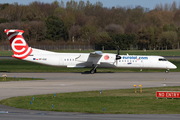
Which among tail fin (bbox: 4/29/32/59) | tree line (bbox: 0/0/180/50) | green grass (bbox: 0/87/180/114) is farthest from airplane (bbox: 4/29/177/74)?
tree line (bbox: 0/0/180/50)

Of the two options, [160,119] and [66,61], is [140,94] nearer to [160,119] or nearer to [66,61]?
[160,119]

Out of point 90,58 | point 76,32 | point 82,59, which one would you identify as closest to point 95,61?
point 90,58

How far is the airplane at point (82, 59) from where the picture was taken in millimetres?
40281

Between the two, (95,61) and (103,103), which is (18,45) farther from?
(103,103)

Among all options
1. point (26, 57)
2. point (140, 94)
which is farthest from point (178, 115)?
point (26, 57)

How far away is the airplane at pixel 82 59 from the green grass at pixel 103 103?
1653cm

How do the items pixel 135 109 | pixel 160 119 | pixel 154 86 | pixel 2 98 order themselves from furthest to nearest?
pixel 154 86 < pixel 2 98 < pixel 135 109 < pixel 160 119

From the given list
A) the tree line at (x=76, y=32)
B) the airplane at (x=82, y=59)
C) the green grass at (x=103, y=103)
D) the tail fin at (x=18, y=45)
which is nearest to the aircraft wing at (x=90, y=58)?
the airplane at (x=82, y=59)

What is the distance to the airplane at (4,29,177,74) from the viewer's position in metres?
40.3

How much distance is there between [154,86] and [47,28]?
324 feet

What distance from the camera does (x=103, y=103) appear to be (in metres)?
19.8

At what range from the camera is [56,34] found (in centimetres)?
12412

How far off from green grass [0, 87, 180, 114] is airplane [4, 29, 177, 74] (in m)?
16.5

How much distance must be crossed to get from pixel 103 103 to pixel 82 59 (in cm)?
2102
